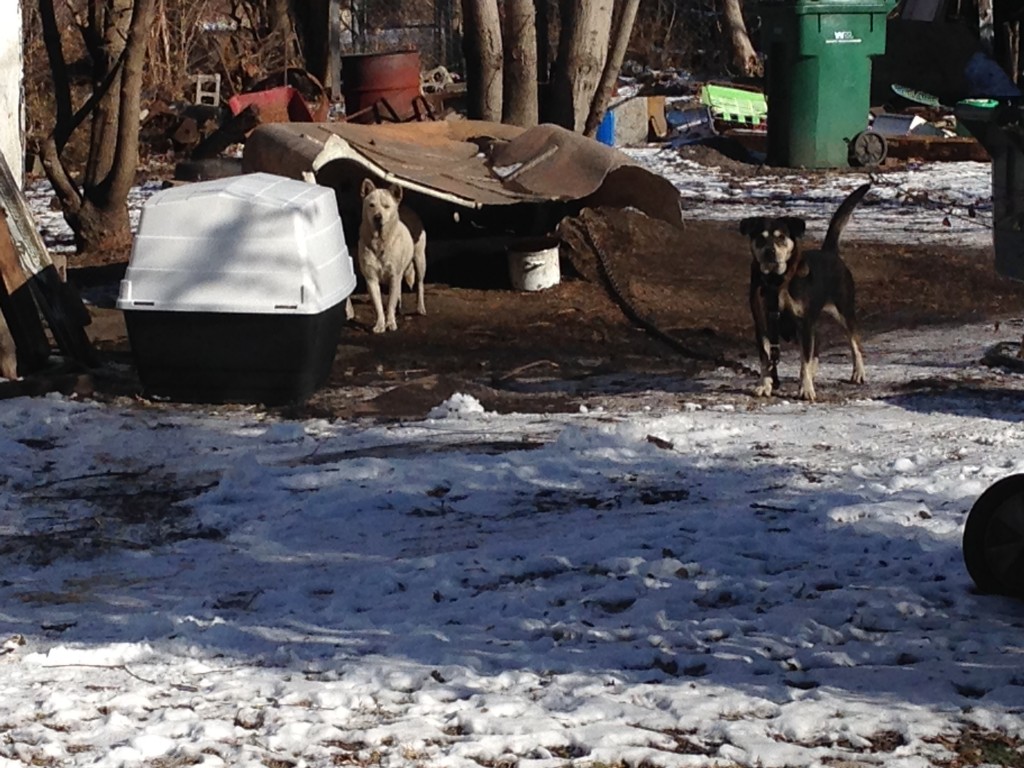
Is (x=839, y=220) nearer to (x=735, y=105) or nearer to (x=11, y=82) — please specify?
(x=11, y=82)

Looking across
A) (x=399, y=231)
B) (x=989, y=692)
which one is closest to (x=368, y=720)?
(x=989, y=692)

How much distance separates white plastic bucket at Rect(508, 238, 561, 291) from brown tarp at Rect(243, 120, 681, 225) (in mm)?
462

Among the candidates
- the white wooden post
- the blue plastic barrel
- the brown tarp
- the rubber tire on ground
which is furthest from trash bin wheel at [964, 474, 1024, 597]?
the blue plastic barrel

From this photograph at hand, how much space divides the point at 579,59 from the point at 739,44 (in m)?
15.2

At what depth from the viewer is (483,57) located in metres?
13.8

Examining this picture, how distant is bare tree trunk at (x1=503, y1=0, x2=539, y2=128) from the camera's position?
13.8m

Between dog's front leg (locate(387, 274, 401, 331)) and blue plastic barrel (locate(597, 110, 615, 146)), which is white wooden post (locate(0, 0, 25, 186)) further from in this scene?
blue plastic barrel (locate(597, 110, 615, 146))

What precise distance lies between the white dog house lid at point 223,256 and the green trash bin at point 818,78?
11034 millimetres

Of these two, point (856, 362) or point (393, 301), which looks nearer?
point (856, 362)

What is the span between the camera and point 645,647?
181 inches

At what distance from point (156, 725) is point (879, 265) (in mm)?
9476

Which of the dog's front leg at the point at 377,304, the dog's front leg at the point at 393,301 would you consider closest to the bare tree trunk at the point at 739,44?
A: the dog's front leg at the point at 393,301

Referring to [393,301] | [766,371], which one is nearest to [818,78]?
[393,301]

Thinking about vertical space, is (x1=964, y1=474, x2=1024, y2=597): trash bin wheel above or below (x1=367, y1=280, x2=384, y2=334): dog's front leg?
above
